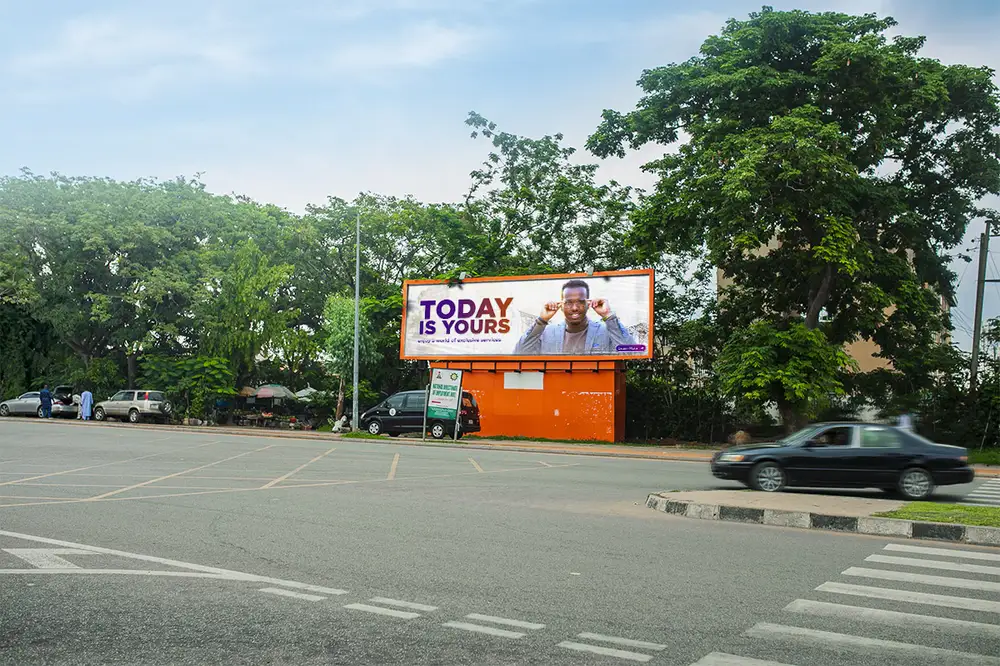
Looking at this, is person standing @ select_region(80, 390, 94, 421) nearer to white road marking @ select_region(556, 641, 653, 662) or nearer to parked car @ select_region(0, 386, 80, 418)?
parked car @ select_region(0, 386, 80, 418)

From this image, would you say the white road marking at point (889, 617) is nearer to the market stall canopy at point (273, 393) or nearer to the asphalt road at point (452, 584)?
the asphalt road at point (452, 584)

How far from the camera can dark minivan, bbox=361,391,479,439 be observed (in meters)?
32.7

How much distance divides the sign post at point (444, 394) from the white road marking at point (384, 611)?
24.0 meters

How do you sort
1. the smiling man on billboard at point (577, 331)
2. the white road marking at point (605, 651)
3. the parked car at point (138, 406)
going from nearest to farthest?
1. the white road marking at point (605, 651)
2. the smiling man on billboard at point (577, 331)
3. the parked car at point (138, 406)

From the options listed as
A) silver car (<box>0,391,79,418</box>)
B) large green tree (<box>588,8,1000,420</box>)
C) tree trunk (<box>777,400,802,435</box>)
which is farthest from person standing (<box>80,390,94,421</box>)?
tree trunk (<box>777,400,802,435</box>)

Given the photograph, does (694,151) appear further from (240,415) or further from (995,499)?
(240,415)

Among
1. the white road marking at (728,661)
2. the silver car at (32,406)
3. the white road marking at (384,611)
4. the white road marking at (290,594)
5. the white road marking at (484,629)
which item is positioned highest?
the white road marking at (728,661)

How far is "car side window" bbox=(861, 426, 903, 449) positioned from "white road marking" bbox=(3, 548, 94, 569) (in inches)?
450

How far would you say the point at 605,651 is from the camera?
17.8 feet

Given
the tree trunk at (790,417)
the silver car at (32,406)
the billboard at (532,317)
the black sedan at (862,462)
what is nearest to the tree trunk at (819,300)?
the tree trunk at (790,417)

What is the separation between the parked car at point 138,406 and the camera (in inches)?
1660

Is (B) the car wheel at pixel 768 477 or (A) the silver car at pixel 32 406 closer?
(B) the car wheel at pixel 768 477

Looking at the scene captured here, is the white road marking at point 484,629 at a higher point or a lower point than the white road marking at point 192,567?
higher

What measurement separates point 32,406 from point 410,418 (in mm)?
23107
